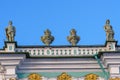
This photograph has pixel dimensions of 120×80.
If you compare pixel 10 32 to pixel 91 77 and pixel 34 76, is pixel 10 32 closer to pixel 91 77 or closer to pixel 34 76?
pixel 34 76

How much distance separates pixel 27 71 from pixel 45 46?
1668 mm

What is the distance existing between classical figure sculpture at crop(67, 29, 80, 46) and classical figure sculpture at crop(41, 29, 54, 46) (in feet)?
3.14

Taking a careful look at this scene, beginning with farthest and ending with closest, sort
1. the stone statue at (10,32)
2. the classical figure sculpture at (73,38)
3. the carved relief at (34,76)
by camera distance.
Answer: the classical figure sculpture at (73,38)
the stone statue at (10,32)
the carved relief at (34,76)

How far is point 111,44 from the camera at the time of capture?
30.5 meters

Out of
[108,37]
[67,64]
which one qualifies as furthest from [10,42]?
[108,37]

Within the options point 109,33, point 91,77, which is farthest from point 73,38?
point 91,77

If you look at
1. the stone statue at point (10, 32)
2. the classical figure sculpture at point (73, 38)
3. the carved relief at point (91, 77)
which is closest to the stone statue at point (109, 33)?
the classical figure sculpture at point (73, 38)

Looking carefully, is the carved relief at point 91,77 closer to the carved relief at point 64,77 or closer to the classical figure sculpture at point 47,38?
the carved relief at point 64,77

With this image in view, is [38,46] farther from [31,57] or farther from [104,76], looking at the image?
[104,76]

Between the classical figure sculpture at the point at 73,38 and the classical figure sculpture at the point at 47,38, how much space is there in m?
0.96

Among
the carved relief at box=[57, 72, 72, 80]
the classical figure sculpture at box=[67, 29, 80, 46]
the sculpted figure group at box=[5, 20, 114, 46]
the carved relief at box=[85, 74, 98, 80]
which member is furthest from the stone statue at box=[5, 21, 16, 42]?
the carved relief at box=[85, 74, 98, 80]

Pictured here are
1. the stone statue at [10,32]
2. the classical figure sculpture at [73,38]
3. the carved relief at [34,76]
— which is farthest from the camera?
the classical figure sculpture at [73,38]

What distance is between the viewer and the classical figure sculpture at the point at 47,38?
31.0 m

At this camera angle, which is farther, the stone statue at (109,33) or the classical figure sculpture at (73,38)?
the classical figure sculpture at (73,38)
